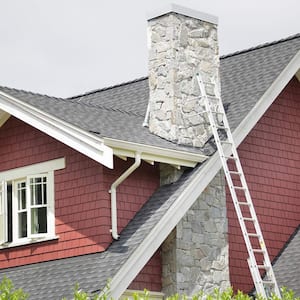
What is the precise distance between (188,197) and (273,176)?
3.11 m

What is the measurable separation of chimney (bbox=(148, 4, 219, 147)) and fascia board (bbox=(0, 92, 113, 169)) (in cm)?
217

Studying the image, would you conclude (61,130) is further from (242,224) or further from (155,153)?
(242,224)

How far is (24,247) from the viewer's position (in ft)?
63.4

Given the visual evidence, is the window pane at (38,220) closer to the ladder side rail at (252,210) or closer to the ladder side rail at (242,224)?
the ladder side rail at (242,224)

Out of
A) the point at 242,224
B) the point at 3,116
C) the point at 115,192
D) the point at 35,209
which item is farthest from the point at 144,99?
the point at 242,224

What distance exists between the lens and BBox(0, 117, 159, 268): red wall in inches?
714

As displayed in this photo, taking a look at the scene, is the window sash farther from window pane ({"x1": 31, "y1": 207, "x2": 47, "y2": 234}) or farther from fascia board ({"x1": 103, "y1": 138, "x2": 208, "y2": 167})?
fascia board ({"x1": 103, "y1": 138, "x2": 208, "y2": 167})

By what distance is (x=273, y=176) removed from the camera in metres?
20.6

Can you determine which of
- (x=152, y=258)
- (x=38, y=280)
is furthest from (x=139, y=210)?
(x=38, y=280)

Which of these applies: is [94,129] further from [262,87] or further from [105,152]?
[262,87]

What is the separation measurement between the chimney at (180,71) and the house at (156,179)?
2 cm

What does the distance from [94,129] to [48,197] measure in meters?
1.82

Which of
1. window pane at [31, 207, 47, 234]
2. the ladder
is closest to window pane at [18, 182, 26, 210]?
window pane at [31, 207, 47, 234]

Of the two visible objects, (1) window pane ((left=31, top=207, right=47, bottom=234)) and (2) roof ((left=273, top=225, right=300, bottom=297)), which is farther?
(1) window pane ((left=31, top=207, right=47, bottom=234))
